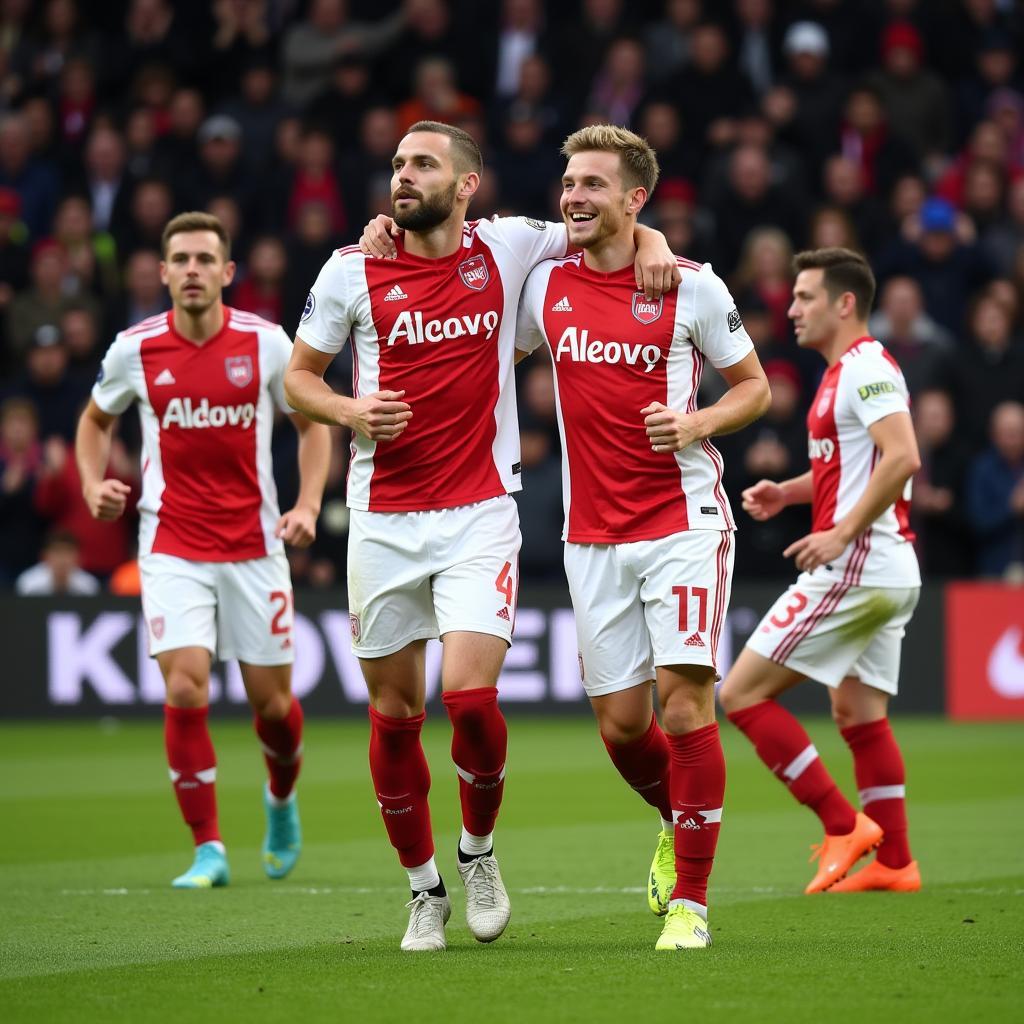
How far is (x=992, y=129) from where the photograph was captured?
677 inches

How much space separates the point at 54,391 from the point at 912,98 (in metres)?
8.03

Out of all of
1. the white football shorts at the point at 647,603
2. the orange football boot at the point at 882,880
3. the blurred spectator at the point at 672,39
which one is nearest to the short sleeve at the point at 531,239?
the white football shorts at the point at 647,603

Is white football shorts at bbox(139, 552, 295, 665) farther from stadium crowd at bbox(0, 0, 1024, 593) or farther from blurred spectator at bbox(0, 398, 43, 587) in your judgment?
blurred spectator at bbox(0, 398, 43, 587)

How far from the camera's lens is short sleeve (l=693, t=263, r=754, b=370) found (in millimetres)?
6551

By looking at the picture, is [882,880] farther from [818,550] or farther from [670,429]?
[670,429]

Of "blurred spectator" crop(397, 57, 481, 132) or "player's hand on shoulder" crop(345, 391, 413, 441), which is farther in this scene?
"blurred spectator" crop(397, 57, 481, 132)

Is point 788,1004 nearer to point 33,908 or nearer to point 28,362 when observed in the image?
point 33,908

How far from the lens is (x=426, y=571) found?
6527mm

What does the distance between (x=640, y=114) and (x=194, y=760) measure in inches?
421

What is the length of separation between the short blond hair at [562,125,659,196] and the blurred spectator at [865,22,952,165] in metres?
→ 11.7

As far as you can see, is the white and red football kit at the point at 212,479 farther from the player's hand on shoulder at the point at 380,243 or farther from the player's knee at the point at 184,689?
the player's hand on shoulder at the point at 380,243

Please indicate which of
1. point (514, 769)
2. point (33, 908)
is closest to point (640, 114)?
point (514, 769)

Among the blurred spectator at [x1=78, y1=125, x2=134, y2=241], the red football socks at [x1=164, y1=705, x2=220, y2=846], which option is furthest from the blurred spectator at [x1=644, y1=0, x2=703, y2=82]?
the red football socks at [x1=164, y1=705, x2=220, y2=846]

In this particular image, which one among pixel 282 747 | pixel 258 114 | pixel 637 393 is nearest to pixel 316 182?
pixel 258 114
